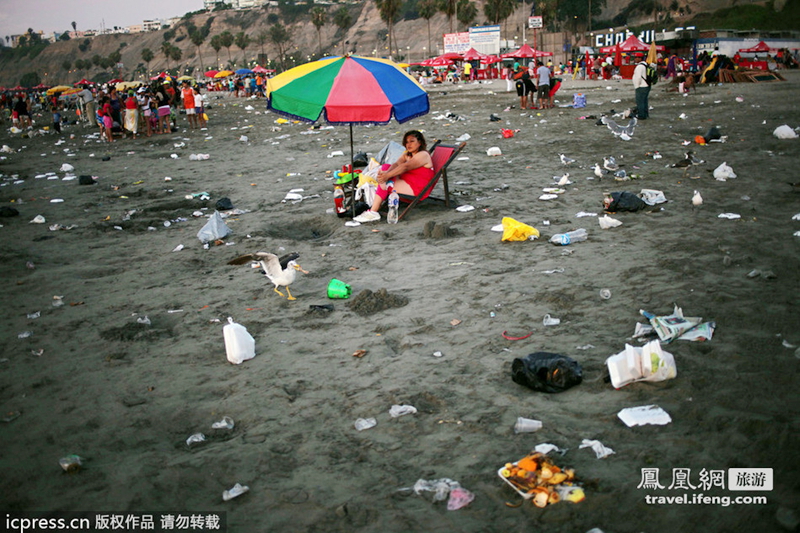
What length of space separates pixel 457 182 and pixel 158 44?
148 m

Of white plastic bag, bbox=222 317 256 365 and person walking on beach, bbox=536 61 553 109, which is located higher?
person walking on beach, bbox=536 61 553 109

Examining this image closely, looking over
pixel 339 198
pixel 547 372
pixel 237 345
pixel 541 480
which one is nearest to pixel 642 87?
pixel 339 198

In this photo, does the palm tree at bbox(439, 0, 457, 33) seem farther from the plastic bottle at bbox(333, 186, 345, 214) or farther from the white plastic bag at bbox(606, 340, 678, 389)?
the white plastic bag at bbox(606, 340, 678, 389)

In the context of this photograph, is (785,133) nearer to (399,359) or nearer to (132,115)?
(399,359)

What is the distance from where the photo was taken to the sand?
2262 millimetres

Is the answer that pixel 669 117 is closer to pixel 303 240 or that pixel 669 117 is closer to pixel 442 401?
pixel 303 240

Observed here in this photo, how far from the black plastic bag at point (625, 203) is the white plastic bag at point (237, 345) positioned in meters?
4.11

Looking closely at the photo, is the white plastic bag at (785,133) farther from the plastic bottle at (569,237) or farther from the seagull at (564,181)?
the plastic bottle at (569,237)

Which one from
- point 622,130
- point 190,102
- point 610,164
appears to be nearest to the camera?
point 610,164

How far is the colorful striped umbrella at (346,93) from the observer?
527 cm

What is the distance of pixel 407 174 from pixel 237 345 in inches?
135

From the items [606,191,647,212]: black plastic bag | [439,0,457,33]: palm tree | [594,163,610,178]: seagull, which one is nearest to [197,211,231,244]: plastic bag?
[606,191,647,212]: black plastic bag

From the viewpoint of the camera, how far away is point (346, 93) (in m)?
5.29

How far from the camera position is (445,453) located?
2463 millimetres
